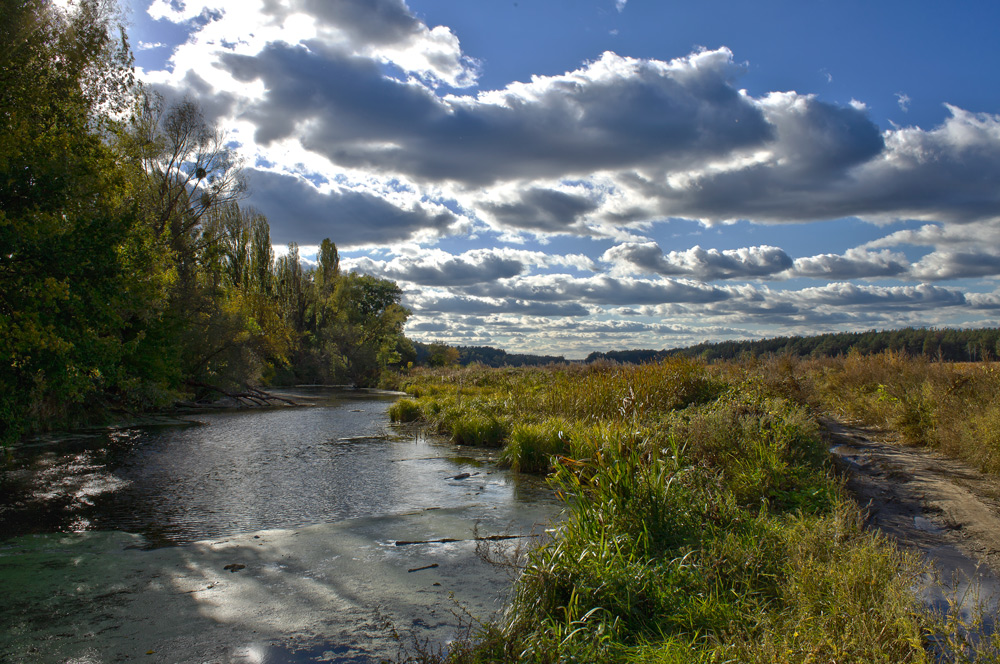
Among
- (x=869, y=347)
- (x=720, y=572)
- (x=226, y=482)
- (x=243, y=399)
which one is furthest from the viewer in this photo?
(x=243, y=399)

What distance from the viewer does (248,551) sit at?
6238 mm

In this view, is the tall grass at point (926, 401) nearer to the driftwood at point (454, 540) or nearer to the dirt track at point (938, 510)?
the dirt track at point (938, 510)

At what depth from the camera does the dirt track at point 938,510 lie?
4646 millimetres

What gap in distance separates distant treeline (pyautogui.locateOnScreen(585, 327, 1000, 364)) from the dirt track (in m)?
5.22

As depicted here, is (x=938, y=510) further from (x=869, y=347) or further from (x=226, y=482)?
(x=869, y=347)

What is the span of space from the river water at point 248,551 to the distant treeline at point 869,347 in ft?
22.8

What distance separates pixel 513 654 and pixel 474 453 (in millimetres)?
10036

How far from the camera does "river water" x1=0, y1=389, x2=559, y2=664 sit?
4172 mm

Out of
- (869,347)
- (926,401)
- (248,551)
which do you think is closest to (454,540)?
(248,551)

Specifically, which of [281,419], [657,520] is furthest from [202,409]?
[657,520]

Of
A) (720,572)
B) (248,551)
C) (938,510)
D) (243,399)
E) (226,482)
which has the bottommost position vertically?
(243,399)

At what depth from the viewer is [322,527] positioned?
7.24 metres

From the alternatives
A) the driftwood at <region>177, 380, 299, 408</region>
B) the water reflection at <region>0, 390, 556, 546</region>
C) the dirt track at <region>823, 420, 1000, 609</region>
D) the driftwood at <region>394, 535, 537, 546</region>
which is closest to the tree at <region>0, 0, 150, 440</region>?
the water reflection at <region>0, 390, 556, 546</region>

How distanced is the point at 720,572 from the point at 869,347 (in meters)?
23.7
